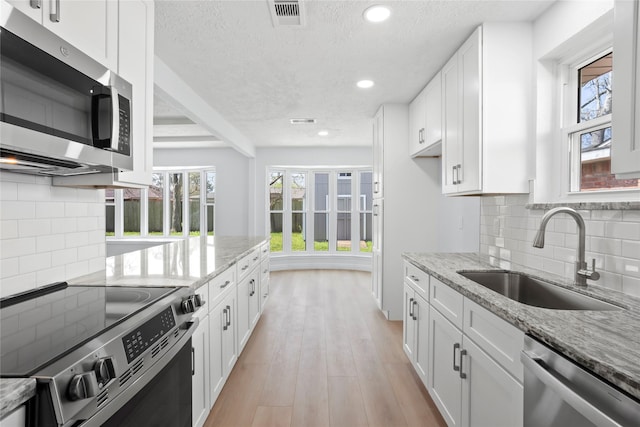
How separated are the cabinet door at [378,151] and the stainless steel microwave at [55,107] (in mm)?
2754

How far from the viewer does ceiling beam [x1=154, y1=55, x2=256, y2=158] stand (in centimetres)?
257

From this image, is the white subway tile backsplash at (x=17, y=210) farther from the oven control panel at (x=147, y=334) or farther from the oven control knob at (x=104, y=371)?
the oven control knob at (x=104, y=371)

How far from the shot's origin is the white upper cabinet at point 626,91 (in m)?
0.97

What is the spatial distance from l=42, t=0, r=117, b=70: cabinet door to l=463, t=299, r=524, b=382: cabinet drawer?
6.30ft

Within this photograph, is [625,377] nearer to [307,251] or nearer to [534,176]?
[534,176]

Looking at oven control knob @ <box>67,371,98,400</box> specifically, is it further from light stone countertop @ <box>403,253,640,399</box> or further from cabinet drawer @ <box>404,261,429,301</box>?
cabinet drawer @ <box>404,261,429,301</box>

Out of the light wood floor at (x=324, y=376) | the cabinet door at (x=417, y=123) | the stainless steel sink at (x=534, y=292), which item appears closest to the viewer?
the stainless steel sink at (x=534, y=292)

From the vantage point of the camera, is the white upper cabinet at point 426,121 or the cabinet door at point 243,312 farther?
the white upper cabinet at point 426,121

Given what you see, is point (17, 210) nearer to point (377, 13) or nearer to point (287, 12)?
point (287, 12)

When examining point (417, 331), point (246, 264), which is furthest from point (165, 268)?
point (417, 331)

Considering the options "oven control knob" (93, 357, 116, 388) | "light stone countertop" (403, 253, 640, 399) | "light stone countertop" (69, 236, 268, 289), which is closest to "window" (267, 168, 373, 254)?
"light stone countertop" (69, 236, 268, 289)

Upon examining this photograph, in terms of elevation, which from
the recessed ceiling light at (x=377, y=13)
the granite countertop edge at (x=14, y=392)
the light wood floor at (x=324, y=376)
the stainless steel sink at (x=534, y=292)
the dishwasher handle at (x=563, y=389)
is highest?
the recessed ceiling light at (x=377, y=13)

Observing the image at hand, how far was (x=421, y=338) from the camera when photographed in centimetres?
219

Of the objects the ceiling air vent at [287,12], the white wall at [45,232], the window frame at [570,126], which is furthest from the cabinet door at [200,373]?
the window frame at [570,126]
